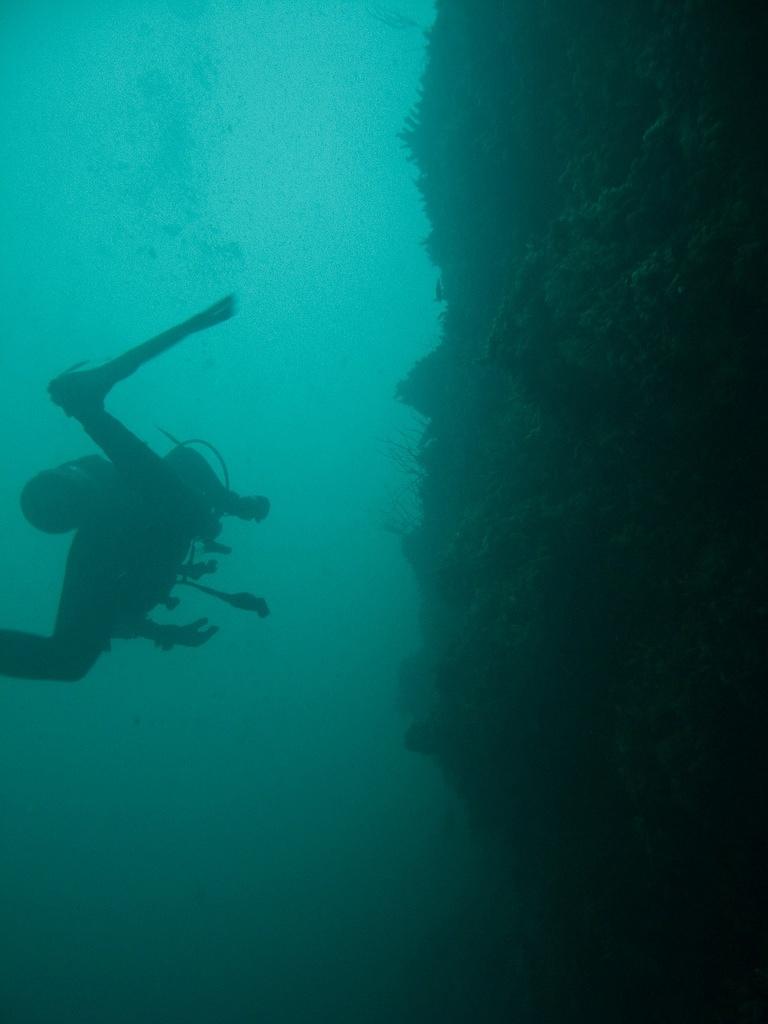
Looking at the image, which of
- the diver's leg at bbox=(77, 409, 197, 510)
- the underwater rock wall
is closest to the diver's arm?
the diver's leg at bbox=(77, 409, 197, 510)

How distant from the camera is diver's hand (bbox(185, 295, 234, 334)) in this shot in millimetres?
3556

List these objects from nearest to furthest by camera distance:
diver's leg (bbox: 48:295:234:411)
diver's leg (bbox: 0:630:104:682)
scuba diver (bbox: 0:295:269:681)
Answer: diver's leg (bbox: 48:295:234:411)
scuba diver (bbox: 0:295:269:681)
diver's leg (bbox: 0:630:104:682)

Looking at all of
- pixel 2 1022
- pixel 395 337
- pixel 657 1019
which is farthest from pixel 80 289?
pixel 657 1019

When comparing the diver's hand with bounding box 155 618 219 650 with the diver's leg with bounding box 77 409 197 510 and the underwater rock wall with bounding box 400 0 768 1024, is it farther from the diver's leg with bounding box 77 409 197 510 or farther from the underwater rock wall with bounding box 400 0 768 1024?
the underwater rock wall with bounding box 400 0 768 1024

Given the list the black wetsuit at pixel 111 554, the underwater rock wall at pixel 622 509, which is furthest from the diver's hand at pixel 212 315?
the underwater rock wall at pixel 622 509

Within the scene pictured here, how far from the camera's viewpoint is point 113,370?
354cm

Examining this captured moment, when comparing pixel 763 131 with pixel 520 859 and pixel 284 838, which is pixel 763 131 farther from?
pixel 284 838

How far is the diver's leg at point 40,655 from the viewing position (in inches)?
147

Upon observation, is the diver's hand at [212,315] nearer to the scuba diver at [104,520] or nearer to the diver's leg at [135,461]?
the scuba diver at [104,520]

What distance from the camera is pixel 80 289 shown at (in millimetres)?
99000

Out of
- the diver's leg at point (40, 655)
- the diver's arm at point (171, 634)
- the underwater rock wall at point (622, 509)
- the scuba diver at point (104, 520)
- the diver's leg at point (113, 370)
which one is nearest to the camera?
the underwater rock wall at point (622, 509)

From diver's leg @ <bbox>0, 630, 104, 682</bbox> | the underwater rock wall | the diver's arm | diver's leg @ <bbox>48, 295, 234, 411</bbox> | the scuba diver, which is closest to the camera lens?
the underwater rock wall

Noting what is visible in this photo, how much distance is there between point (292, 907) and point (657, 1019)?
2518 centimetres

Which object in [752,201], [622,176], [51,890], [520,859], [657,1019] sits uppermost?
[51,890]
